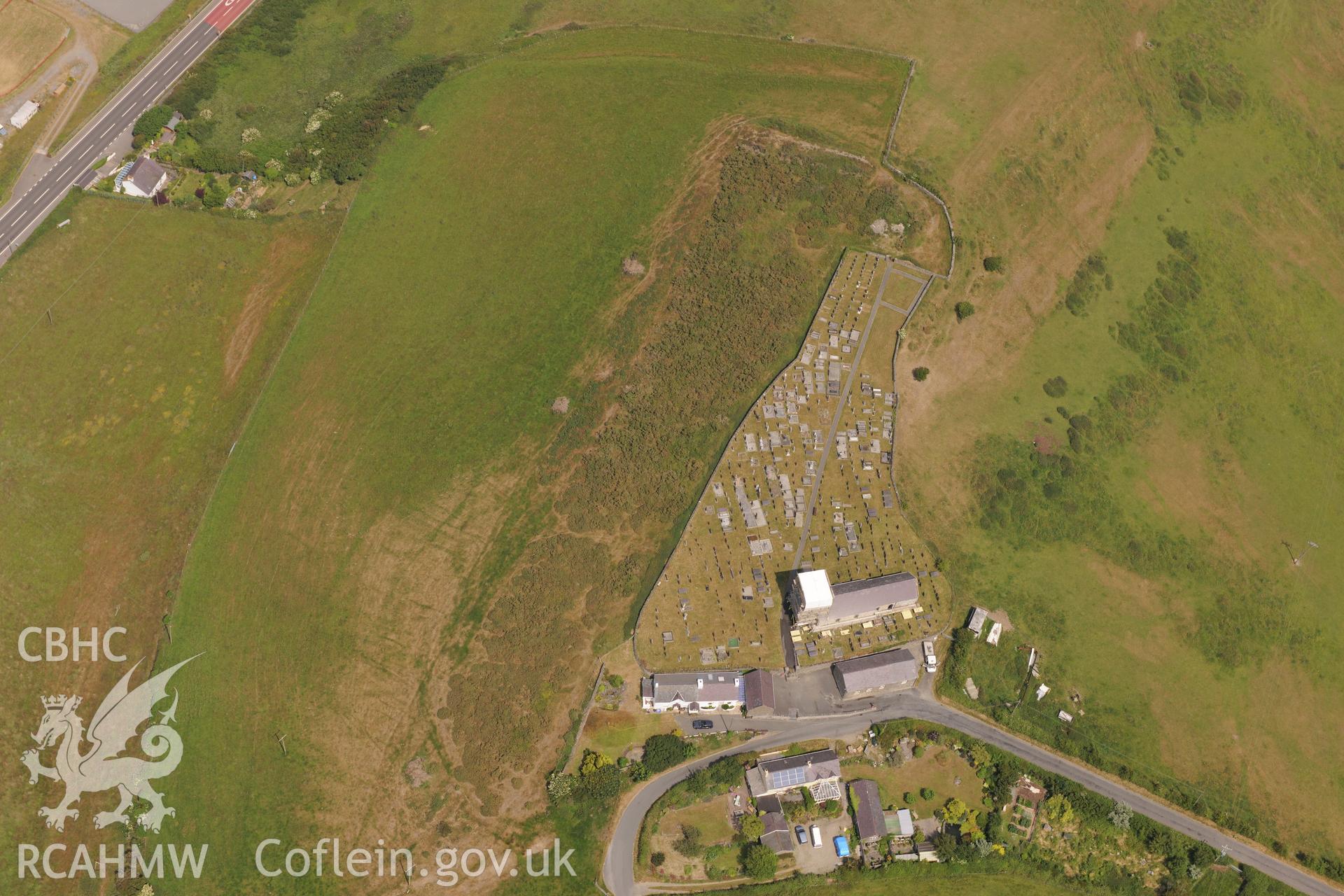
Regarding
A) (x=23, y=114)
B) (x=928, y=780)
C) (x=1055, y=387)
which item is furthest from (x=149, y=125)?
(x=928, y=780)

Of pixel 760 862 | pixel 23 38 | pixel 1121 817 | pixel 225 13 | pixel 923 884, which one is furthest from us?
pixel 225 13

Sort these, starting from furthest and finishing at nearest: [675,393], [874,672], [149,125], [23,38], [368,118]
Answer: [23,38]
[368,118]
[149,125]
[675,393]
[874,672]

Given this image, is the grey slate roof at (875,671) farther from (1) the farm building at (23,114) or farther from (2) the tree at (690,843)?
(1) the farm building at (23,114)

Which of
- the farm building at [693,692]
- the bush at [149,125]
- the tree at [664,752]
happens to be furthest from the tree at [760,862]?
the bush at [149,125]

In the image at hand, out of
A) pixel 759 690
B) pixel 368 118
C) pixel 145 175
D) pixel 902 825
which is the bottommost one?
pixel 902 825

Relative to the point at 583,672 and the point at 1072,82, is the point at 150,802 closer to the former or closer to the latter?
the point at 583,672

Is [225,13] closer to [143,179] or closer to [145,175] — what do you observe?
[145,175]
